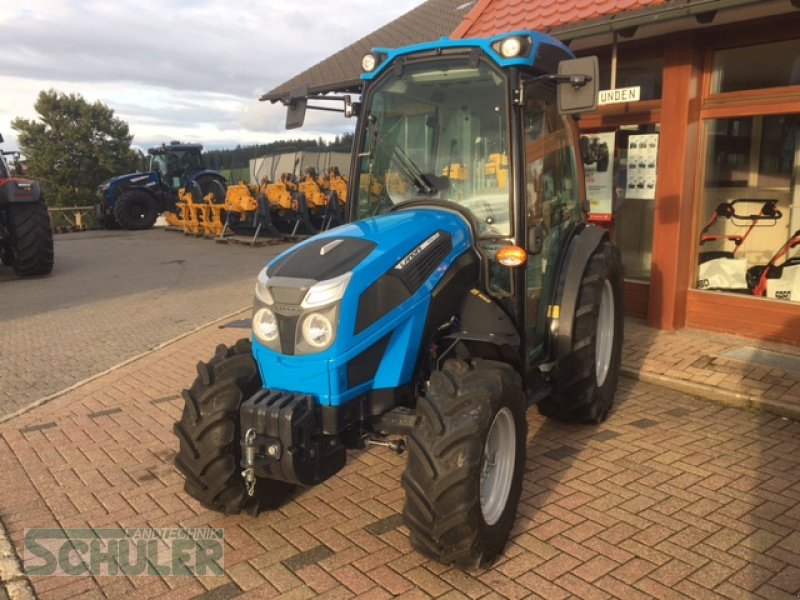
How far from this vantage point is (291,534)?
3.38m

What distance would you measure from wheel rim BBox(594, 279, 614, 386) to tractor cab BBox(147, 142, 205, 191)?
61.6 feet

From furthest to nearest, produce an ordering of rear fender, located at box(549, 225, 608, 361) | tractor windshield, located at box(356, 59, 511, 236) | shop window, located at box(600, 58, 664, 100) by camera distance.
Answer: shop window, located at box(600, 58, 664, 100), rear fender, located at box(549, 225, 608, 361), tractor windshield, located at box(356, 59, 511, 236)

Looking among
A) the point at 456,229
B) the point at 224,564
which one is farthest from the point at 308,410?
the point at 456,229

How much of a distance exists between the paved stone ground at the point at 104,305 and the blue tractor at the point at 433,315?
3328 mm

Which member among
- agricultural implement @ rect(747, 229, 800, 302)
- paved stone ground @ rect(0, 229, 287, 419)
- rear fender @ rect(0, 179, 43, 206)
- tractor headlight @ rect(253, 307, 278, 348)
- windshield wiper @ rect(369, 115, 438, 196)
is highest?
windshield wiper @ rect(369, 115, 438, 196)

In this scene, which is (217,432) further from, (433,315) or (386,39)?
(386,39)

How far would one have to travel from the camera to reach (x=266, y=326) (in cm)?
312

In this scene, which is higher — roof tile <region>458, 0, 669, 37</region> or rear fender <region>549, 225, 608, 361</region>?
roof tile <region>458, 0, 669, 37</region>

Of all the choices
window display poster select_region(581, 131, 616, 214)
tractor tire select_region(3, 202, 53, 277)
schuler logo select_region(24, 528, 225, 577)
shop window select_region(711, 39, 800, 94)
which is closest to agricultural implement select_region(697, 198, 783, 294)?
window display poster select_region(581, 131, 616, 214)

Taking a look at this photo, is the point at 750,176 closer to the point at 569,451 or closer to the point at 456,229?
the point at 569,451

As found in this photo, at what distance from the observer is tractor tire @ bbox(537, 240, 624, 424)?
4191 millimetres

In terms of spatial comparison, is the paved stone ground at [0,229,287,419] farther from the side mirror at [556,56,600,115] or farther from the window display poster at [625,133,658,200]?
the window display poster at [625,133,658,200]

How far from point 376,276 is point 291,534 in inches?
54.5

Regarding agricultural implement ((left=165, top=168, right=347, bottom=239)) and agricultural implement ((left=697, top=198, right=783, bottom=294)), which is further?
agricultural implement ((left=165, top=168, right=347, bottom=239))
